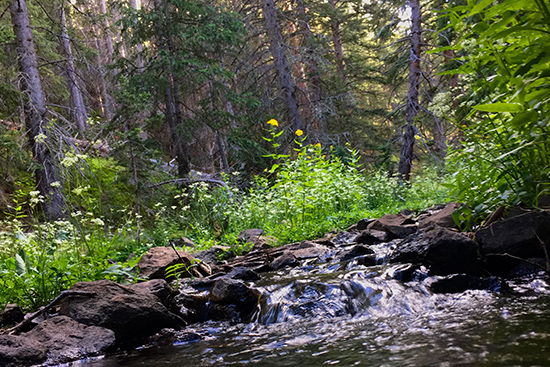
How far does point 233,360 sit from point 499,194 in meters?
2.63

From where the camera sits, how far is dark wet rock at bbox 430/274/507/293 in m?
3.19

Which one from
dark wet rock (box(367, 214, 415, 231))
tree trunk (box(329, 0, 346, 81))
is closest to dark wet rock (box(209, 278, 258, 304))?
dark wet rock (box(367, 214, 415, 231))

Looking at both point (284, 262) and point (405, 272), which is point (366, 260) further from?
point (284, 262)

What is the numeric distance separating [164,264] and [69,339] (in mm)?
1924

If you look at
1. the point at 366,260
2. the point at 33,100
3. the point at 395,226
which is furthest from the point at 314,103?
the point at 366,260

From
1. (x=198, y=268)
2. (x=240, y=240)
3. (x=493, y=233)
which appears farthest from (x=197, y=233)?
(x=493, y=233)

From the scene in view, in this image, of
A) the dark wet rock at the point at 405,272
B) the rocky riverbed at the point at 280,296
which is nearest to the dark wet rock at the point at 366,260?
the rocky riverbed at the point at 280,296

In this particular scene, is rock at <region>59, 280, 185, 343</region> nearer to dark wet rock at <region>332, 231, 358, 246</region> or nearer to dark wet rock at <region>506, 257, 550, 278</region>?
dark wet rock at <region>506, 257, 550, 278</region>

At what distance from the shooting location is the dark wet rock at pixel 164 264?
15.6 feet

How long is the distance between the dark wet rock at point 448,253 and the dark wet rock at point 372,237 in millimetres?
1678

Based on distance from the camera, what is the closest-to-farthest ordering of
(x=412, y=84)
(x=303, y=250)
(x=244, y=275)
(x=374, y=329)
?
(x=374, y=329), (x=244, y=275), (x=303, y=250), (x=412, y=84)

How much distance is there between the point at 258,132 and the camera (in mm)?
15141

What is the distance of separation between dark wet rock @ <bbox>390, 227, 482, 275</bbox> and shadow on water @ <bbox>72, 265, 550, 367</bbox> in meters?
0.21

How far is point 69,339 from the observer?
3.00 m
